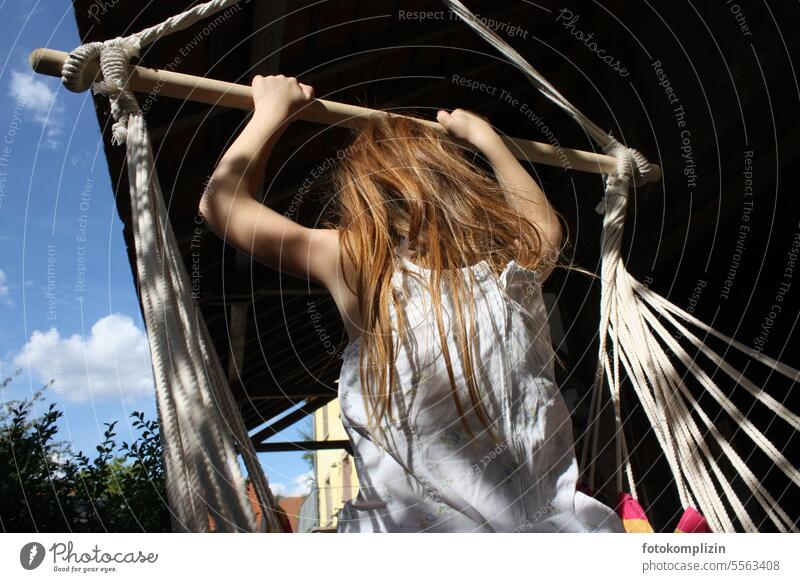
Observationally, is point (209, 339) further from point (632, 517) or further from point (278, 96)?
point (632, 517)

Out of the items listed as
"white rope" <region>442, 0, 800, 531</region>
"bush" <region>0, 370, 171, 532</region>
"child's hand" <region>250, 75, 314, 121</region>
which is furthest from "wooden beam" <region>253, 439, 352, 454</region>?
"child's hand" <region>250, 75, 314, 121</region>

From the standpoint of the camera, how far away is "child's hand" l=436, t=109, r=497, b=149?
3.43ft

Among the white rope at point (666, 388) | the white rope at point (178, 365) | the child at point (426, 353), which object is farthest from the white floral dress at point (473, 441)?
the white rope at point (666, 388)

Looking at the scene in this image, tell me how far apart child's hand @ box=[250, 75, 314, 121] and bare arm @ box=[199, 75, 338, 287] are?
6 cm

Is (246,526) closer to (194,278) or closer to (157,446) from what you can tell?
(157,446)

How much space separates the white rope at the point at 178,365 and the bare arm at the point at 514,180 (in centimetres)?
40

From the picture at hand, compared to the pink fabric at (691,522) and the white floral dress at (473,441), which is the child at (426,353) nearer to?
the white floral dress at (473,441)

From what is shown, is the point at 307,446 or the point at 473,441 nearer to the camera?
the point at 473,441

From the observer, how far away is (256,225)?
2.58 feet

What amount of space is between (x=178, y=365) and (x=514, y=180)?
505 millimetres

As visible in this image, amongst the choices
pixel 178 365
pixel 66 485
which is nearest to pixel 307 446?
pixel 66 485

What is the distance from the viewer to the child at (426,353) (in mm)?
796

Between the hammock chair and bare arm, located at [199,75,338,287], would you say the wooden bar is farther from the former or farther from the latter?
bare arm, located at [199,75,338,287]
